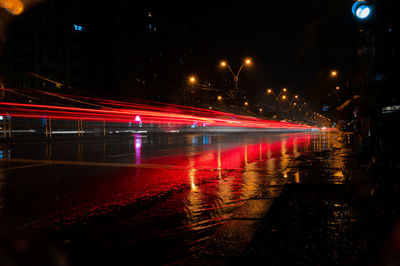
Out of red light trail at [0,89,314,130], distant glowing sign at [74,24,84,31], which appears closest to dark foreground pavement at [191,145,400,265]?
red light trail at [0,89,314,130]

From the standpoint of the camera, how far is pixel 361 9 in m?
2.04

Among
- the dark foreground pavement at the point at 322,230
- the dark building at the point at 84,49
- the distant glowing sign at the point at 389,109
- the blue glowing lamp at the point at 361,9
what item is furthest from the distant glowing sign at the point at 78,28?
the distant glowing sign at the point at 389,109

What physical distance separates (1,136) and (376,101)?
2428cm

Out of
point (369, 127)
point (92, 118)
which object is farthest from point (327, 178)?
point (92, 118)

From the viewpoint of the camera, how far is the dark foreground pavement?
8.09ft

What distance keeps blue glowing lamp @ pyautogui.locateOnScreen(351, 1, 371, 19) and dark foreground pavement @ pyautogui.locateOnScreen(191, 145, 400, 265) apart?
1.07 m

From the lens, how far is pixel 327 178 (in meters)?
5.79

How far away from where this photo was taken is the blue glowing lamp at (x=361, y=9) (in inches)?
79.3

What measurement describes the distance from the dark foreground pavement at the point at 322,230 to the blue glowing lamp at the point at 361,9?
107 cm

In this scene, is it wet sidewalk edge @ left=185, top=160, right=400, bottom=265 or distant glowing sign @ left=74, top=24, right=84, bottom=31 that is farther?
distant glowing sign @ left=74, top=24, right=84, bottom=31

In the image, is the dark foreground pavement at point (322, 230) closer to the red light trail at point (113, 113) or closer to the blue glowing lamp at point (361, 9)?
the blue glowing lamp at point (361, 9)

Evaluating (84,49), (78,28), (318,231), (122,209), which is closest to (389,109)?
(318,231)

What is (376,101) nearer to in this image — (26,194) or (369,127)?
(369,127)

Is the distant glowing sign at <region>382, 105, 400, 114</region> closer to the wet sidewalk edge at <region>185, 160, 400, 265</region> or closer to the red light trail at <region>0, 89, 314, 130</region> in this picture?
the wet sidewalk edge at <region>185, 160, 400, 265</region>
